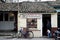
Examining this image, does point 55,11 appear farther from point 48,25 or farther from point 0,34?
point 0,34

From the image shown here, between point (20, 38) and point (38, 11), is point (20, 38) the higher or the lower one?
the lower one

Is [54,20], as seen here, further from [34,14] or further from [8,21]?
[8,21]

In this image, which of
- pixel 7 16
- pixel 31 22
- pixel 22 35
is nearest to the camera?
pixel 22 35

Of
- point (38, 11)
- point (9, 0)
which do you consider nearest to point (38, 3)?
point (38, 11)

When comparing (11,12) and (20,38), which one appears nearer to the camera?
(20,38)

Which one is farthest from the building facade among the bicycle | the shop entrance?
the shop entrance

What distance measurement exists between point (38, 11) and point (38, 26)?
1.71 meters

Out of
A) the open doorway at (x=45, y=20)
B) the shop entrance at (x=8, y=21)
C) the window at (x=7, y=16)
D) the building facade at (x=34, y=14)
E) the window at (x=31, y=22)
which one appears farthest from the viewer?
the window at (x=7, y=16)

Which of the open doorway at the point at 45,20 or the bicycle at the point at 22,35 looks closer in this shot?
the bicycle at the point at 22,35

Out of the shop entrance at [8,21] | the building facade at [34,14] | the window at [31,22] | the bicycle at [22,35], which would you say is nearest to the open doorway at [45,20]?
the building facade at [34,14]

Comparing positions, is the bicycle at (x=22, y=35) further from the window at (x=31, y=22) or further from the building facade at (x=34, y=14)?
the window at (x=31, y=22)

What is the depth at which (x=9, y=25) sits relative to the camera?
31.8 metres

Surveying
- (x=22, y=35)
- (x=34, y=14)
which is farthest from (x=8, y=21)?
(x=34, y=14)

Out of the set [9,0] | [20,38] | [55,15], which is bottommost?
[20,38]
